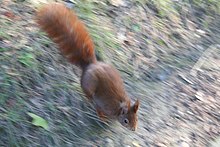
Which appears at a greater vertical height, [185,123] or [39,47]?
[39,47]

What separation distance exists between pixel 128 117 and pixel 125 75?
578 mm

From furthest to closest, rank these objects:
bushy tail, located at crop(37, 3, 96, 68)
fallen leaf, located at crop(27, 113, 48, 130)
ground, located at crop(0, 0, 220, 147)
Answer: bushy tail, located at crop(37, 3, 96, 68) < ground, located at crop(0, 0, 220, 147) < fallen leaf, located at crop(27, 113, 48, 130)

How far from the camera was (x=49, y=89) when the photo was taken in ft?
11.2

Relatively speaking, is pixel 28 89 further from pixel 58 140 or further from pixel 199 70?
pixel 199 70

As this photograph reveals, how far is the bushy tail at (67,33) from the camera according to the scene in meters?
3.40

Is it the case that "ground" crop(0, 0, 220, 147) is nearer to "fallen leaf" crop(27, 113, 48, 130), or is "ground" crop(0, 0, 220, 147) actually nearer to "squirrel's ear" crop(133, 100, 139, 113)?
"fallen leaf" crop(27, 113, 48, 130)

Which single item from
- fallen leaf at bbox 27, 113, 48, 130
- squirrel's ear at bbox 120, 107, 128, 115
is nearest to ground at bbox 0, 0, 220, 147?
fallen leaf at bbox 27, 113, 48, 130

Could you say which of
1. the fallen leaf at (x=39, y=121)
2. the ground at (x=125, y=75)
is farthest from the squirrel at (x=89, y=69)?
the fallen leaf at (x=39, y=121)

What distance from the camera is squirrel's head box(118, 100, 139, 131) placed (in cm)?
336

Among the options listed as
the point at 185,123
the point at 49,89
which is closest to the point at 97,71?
the point at 49,89

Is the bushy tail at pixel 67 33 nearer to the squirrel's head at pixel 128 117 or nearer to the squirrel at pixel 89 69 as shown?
the squirrel at pixel 89 69

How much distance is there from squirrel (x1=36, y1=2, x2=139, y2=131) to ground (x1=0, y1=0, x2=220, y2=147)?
0.37 feet

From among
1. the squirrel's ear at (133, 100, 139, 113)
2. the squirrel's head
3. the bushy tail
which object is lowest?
the squirrel's head

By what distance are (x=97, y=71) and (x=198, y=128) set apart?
2.95 ft
